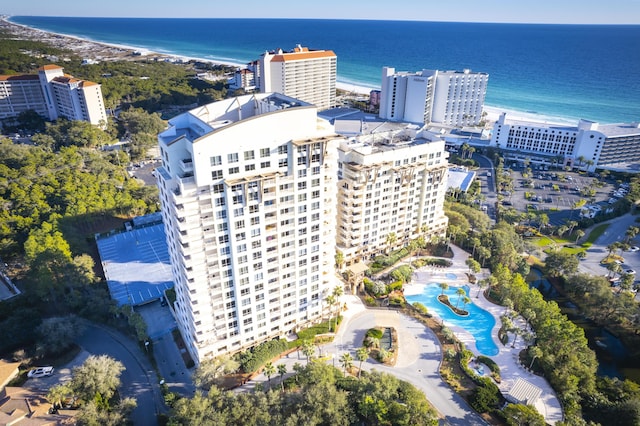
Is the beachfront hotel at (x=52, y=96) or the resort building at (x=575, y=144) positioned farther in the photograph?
the beachfront hotel at (x=52, y=96)

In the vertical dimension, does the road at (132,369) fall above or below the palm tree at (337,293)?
below

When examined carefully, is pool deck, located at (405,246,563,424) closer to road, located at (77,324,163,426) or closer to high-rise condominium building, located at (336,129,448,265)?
high-rise condominium building, located at (336,129,448,265)

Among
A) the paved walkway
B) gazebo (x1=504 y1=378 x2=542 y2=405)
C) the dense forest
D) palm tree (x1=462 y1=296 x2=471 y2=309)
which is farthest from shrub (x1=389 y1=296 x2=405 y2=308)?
gazebo (x1=504 y1=378 x2=542 y2=405)

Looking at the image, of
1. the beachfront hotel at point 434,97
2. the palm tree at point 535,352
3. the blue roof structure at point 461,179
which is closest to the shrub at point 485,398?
the palm tree at point 535,352

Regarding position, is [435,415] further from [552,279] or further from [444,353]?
[552,279]

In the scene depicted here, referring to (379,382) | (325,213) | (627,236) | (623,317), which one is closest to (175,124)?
(325,213)

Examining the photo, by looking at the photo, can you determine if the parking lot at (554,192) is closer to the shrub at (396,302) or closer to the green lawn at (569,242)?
the green lawn at (569,242)

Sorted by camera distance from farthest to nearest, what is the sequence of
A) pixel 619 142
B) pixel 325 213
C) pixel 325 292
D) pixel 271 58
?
1. pixel 271 58
2. pixel 619 142
3. pixel 325 292
4. pixel 325 213
